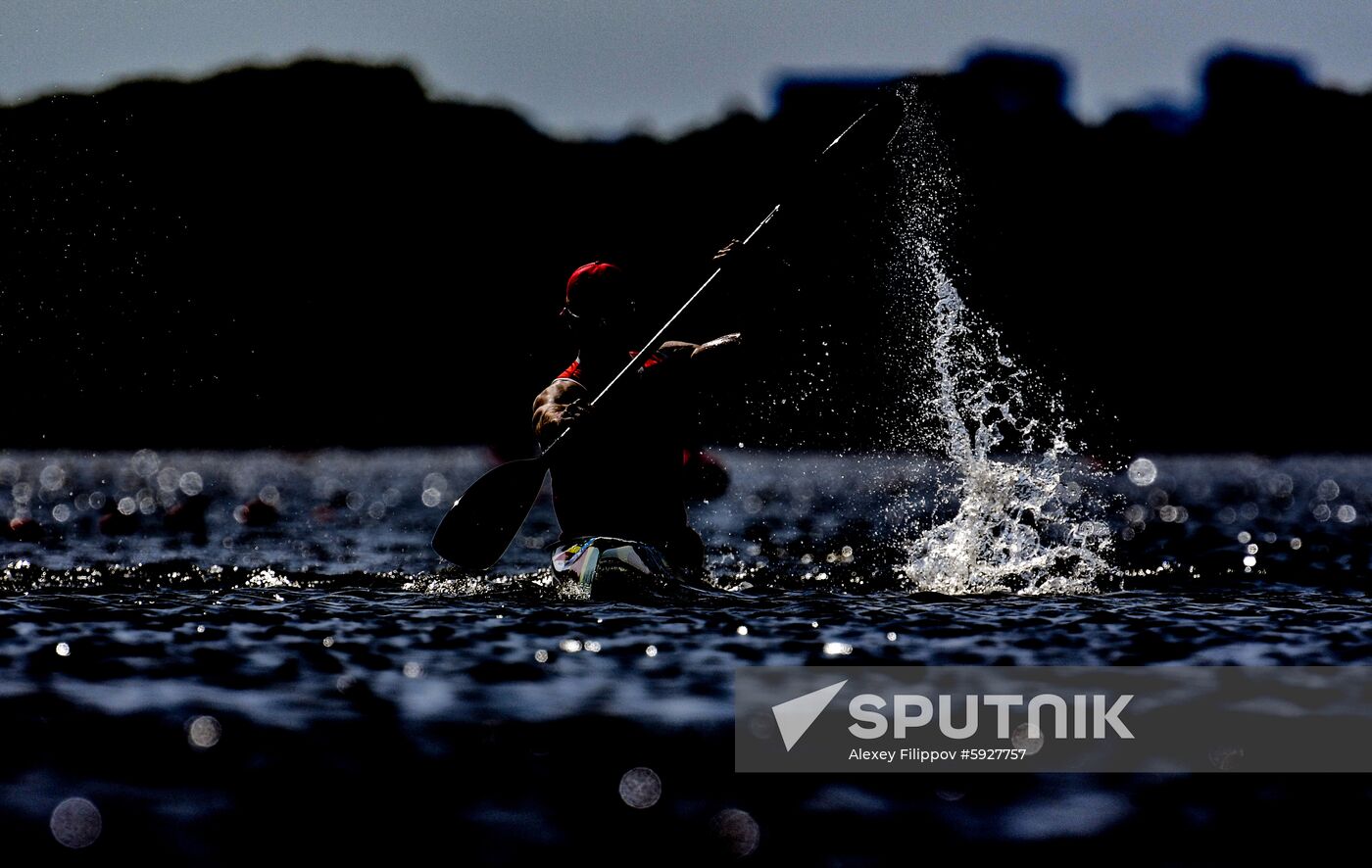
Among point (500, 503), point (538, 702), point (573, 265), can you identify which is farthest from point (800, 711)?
point (573, 265)

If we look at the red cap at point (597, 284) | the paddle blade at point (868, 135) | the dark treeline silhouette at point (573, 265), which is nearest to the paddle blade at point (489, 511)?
the red cap at point (597, 284)

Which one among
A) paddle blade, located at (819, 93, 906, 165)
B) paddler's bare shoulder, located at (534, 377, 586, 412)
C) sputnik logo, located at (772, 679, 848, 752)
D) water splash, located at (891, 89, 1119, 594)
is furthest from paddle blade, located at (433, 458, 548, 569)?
sputnik logo, located at (772, 679, 848, 752)

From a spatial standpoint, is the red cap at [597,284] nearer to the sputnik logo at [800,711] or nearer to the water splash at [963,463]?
the water splash at [963,463]

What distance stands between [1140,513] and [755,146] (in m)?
117

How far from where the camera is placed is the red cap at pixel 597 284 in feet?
35.3

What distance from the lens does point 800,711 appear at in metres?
7.62

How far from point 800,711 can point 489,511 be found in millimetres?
5039

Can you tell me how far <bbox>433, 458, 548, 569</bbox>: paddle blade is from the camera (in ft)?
38.8

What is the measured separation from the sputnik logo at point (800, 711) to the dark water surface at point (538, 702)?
0.35 metres

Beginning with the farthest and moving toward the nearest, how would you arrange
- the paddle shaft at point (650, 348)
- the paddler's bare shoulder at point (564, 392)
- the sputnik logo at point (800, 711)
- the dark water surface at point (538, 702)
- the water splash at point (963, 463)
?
the water splash at point (963, 463)
the paddler's bare shoulder at point (564, 392)
the paddle shaft at point (650, 348)
the sputnik logo at point (800, 711)
the dark water surface at point (538, 702)

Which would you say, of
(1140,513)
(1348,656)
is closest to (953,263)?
(1140,513)

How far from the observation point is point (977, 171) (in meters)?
129

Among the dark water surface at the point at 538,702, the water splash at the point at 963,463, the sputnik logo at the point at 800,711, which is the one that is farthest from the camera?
the water splash at the point at 963,463

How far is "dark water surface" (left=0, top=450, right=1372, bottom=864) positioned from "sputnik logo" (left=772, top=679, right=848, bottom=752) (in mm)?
353
